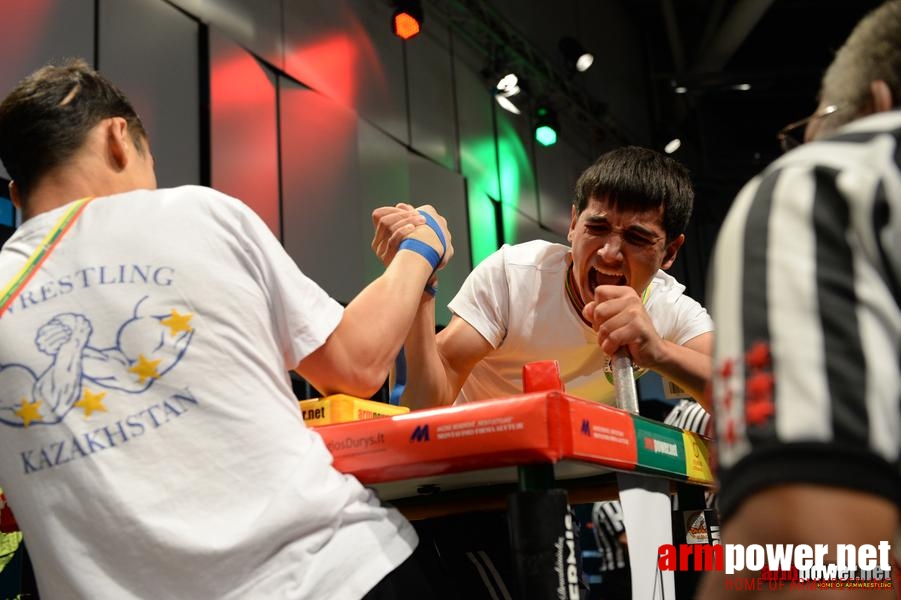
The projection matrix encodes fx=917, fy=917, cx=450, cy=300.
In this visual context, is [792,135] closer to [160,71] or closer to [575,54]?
[160,71]

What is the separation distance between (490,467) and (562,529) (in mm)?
138

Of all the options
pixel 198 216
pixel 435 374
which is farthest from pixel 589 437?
pixel 435 374

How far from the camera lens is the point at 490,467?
52.7 inches

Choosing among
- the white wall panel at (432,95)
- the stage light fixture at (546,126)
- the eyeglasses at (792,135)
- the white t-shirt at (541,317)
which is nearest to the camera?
the eyeglasses at (792,135)

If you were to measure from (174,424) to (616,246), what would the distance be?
152 cm

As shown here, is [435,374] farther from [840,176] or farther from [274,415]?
[840,176]

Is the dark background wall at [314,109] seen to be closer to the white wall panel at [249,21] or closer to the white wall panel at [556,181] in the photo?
the white wall panel at [249,21]

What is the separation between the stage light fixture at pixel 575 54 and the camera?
860cm

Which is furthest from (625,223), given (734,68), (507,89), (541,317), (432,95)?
(734,68)

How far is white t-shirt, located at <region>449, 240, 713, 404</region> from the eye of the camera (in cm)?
265

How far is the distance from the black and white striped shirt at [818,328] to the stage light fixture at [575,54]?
824 cm

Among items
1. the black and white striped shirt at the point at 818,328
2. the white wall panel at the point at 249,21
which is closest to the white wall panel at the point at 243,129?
the white wall panel at the point at 249,21

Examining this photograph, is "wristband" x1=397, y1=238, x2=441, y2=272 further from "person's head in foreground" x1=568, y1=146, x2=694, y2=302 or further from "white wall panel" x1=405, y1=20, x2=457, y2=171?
"white wall panel" x1=405, y1=20, x2=457, y2=171

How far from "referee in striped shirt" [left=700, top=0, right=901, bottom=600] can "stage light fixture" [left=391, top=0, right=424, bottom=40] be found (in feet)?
20.4
